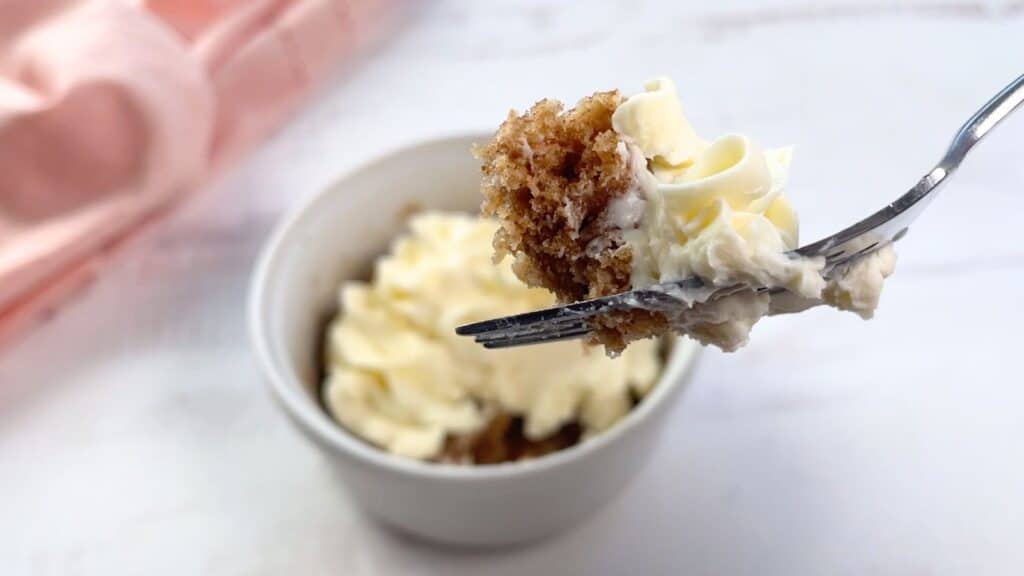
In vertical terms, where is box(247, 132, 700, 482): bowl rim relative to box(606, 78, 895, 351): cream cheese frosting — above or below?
below

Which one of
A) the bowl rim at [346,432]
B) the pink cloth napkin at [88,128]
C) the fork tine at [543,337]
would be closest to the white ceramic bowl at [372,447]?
the bowl rim at [346,432]

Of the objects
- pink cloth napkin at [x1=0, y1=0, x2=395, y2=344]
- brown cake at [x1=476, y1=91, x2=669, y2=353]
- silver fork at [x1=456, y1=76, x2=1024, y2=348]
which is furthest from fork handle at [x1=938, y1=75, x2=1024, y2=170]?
pink cloth napkin at [x1=0, y1=0, x2=395, y2=344]

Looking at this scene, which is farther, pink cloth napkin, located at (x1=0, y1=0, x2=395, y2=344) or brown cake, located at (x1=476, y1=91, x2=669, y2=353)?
pink cloth napkin, located at (x1=0, y1=0, x2=395, y2=344)

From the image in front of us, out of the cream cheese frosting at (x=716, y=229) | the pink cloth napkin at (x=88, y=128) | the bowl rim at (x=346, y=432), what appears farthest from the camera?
the pink cloth napkin at (x=88, y=128)

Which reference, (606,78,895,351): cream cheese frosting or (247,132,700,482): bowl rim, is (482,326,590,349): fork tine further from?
(247,132,700,482): bowl rim

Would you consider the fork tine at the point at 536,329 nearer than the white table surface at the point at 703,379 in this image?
Yes

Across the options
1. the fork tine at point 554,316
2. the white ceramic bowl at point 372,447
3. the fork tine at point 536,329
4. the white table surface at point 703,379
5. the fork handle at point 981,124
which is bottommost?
the white table surface at point 703,379

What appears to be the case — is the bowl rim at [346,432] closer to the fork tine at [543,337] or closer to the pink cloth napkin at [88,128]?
the fork tine at [543,337]
